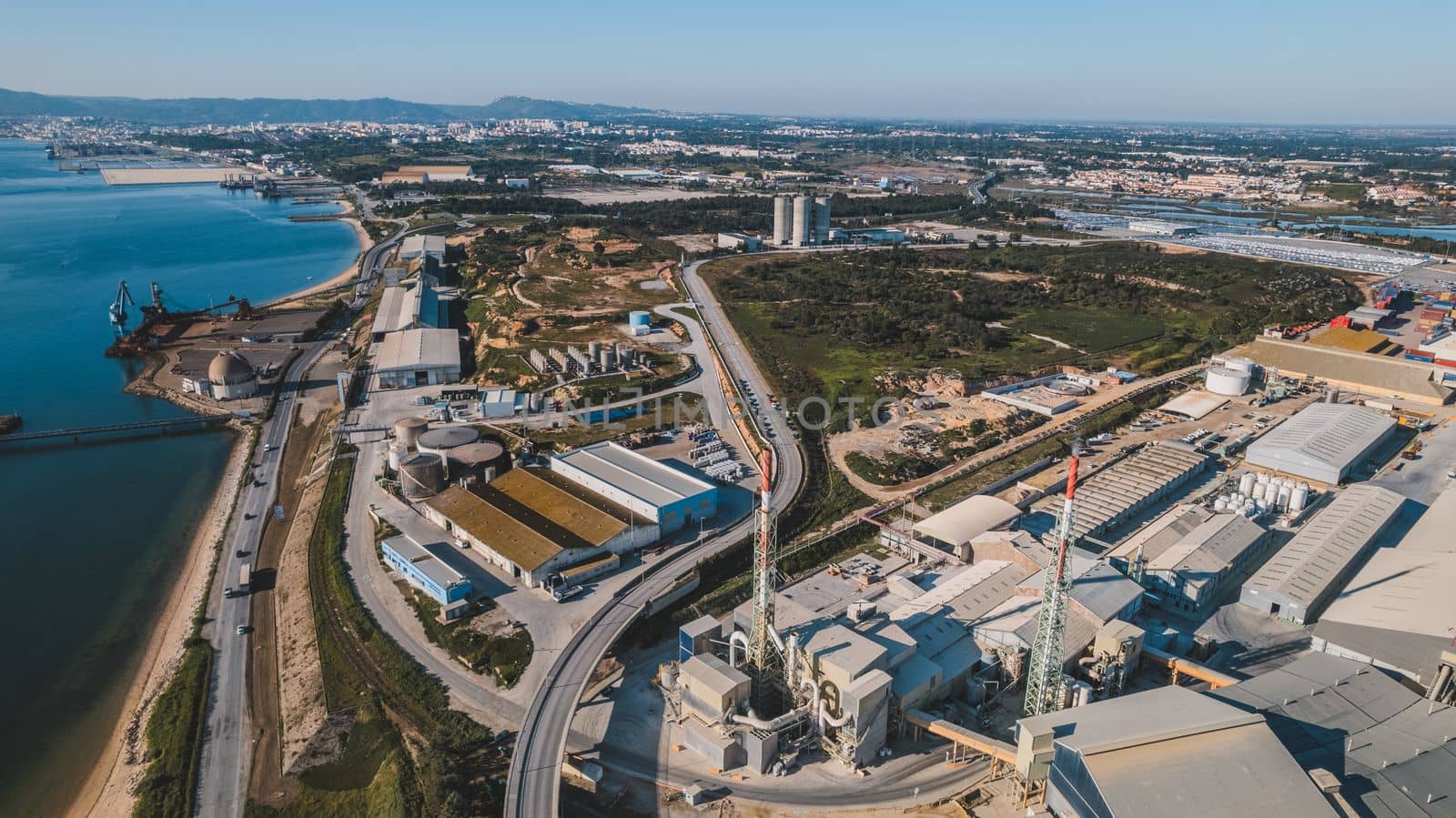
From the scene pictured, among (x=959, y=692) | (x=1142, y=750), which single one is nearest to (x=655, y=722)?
(x=959, y=692)

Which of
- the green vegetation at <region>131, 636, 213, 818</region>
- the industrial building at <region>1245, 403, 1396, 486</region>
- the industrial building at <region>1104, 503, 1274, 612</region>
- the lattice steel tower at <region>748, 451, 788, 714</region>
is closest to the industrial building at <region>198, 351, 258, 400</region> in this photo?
the green vegetation at <region>131, 636, 213, 818</region>

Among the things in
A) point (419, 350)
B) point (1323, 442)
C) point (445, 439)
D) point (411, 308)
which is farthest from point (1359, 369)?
point (411, 308)

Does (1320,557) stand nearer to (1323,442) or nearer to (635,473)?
(1323,442)

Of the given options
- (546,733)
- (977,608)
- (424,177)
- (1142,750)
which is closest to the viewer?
(1142,750)

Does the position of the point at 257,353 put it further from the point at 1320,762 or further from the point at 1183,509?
the point at 1320,762

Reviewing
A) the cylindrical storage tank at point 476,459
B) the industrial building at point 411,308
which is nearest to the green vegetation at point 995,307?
the cylindrical storage tank at point 476,459

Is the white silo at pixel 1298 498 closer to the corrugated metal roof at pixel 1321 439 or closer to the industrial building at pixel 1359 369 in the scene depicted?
the corrugated metal roof at pixel 1321 439

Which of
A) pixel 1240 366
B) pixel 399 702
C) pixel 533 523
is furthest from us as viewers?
pixel 1240 366
